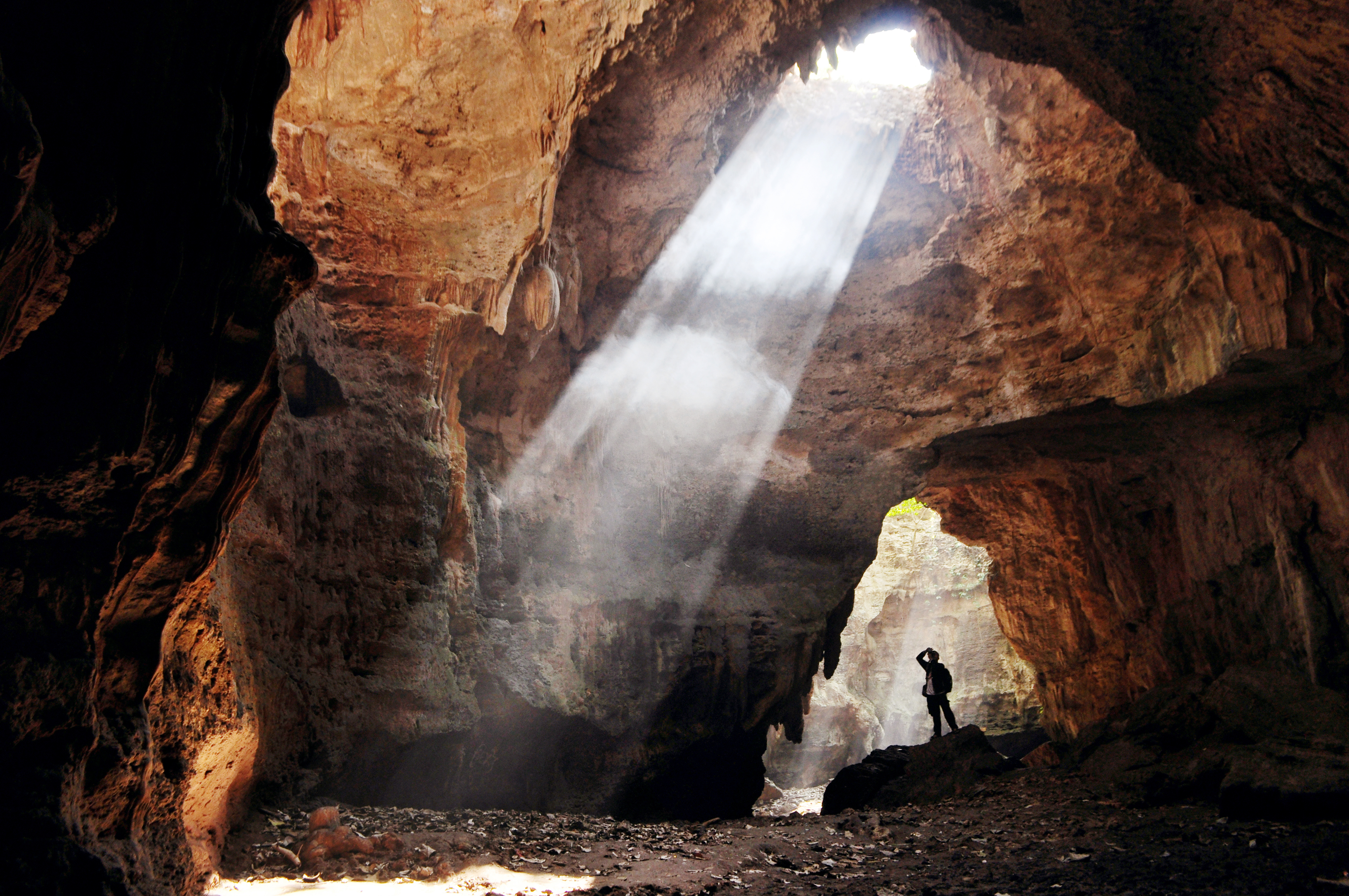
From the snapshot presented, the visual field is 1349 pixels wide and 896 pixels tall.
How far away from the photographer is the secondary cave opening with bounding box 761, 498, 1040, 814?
68.4 feet

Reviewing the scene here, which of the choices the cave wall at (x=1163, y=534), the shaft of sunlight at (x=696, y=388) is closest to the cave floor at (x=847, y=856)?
the cave wall at (x=1163, y=534)

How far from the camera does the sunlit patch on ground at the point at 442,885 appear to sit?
13.9 feet

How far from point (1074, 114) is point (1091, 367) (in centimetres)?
323

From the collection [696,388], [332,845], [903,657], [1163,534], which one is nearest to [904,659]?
[903,657]

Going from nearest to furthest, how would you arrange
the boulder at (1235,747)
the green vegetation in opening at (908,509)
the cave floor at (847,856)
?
1. the cave floor at (847,856)
2. the boulder at (1235,747)
3. the green vegetation in opening at (908,509)

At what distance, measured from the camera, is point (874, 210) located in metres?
12.1

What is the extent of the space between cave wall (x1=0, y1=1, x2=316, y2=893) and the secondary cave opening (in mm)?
18118

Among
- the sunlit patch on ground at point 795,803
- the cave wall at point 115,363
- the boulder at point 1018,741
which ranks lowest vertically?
the sunlit patch on ground at point 795,803

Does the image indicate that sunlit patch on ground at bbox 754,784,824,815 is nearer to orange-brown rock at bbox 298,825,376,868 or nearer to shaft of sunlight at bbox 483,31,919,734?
shaft of sunlight at bbox 483,31,919,734

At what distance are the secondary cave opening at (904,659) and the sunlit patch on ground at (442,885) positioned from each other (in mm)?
15253

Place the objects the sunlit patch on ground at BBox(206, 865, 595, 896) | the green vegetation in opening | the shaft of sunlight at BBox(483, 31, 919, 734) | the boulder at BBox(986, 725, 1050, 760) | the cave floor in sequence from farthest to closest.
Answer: the green vegetation in opening < the boulder at BBox(986, 725, 1050, 760) < the shaft of sunlight at BBox(483, 31, 919, 734) < the cave floor < the sunlit patch on ground at BBox(206, 865, 595, 896)

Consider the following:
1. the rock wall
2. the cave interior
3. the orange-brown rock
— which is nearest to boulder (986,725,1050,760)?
the rock wall

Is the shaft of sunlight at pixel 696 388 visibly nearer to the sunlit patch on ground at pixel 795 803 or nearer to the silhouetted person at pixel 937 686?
the silhouetted person at pixel 937 686

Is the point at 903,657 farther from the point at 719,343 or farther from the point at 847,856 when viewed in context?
the point at 847,856
